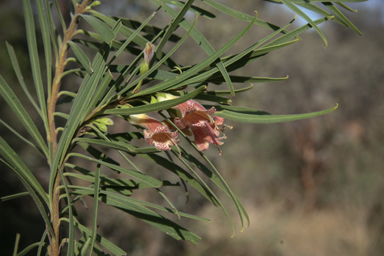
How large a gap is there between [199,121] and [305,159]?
17.5 feet

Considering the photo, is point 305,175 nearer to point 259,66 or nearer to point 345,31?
point 259,66

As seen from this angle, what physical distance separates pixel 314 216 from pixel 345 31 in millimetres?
4709

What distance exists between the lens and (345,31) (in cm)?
741

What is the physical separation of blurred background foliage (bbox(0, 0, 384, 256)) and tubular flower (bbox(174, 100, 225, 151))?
2.50 m

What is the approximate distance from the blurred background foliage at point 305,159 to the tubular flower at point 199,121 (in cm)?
250

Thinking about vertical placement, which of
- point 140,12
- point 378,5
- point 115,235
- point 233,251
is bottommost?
point 115,235

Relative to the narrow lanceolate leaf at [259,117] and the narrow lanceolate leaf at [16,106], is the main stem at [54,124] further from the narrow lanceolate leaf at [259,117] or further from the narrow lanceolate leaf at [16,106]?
the narrow lanceolate leaf at [259,117]

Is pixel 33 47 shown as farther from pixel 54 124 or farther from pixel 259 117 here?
pixel 259 117

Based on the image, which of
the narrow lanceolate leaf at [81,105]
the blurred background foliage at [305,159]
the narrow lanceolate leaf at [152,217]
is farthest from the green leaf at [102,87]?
the blurred background foliage at [305,159]

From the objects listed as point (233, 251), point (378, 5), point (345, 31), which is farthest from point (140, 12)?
point (378, 5)

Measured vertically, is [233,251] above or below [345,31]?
below

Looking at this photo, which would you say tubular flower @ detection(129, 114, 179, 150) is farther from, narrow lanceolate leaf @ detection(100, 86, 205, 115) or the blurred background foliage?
the blurred background foliage

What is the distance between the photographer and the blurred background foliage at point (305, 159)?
379 centimetres

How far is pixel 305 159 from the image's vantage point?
17.4 feet
